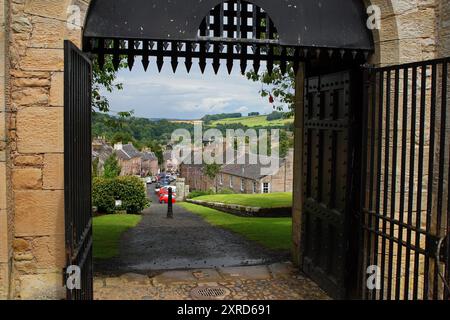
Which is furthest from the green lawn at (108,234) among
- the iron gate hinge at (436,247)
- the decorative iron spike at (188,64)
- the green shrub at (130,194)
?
the iron gate hinge at (436,247)

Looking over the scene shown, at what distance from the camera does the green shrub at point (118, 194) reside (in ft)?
50.5

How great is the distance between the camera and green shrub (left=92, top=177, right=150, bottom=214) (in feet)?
50.5

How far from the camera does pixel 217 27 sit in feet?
15.1

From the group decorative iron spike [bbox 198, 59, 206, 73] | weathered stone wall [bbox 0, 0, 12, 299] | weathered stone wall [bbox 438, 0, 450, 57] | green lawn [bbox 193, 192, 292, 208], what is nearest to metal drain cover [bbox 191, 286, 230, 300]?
weathered stone wall [bbox 0, 0, 12, 299]

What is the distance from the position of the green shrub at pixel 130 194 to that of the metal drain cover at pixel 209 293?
10665 millimetres

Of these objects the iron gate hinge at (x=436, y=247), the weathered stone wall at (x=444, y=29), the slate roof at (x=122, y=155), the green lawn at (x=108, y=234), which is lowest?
the green lawn at (x=108, y=234)

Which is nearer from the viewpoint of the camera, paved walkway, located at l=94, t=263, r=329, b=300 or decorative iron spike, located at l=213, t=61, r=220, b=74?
decorative iron spike, located at l=213, t=61, r=220, b=74

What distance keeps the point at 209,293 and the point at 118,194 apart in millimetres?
10873

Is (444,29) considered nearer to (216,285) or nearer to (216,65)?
(216,65)

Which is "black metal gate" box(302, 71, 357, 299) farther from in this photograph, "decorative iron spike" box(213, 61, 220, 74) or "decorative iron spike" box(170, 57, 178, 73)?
"decorative iron spike" box(170, 57, 178, 73)

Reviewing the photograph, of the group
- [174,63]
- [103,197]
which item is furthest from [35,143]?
[103,197]

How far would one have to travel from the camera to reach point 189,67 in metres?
4.90

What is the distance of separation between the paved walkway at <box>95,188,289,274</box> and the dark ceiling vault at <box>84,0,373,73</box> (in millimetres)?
3333

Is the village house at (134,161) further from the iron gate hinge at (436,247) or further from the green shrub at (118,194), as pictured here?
the iron gate hinge at (436,247)
